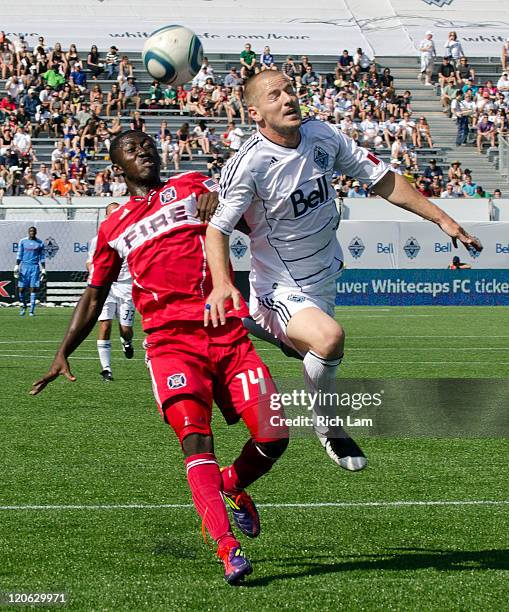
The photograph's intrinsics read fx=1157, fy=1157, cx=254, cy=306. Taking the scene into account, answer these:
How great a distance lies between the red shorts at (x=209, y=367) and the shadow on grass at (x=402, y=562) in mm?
697

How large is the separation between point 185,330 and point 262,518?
5.16 ft

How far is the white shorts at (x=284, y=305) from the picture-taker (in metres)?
6.24

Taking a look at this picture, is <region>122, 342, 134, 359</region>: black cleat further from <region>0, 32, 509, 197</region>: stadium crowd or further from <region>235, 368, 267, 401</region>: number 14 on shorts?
<region>0, 32, 509, 197</region>: stadium crowd

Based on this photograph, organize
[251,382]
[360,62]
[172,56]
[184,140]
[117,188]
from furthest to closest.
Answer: [360,62] → [184,140] → [117,188] → [172,56] → [251,382]

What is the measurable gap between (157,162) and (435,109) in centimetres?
3625

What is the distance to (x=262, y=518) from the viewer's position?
266 inches

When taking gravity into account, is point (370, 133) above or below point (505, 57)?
below

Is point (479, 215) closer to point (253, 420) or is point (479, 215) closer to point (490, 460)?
point (490, 460)

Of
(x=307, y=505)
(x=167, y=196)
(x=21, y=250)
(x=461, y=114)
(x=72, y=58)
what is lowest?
(x=21, y=250)

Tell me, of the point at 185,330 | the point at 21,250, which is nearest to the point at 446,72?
the point at 21,250

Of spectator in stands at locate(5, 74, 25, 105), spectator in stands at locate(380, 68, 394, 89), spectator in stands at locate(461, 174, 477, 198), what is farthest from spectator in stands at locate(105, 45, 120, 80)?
spectator in stands at locate(461, 174, 477, 198)

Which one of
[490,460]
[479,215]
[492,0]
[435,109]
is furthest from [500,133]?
[490,460]

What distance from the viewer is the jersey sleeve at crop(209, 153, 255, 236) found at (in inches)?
227

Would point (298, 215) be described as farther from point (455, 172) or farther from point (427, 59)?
point (427, 59)
